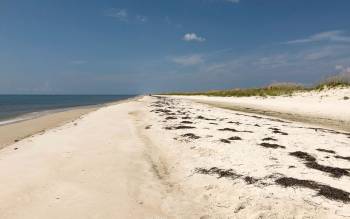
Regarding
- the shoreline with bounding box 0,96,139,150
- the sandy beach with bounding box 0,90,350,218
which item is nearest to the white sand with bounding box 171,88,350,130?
the sandy beach with bounding box 0,90,350,218

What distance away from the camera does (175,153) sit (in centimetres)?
1272

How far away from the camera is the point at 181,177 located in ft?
32.2

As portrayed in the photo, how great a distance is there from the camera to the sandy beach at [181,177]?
7.27m

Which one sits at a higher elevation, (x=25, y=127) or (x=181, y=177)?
(x=181, y=177)

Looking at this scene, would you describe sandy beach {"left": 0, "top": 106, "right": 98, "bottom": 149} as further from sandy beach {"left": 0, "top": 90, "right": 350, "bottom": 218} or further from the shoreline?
sandy beach {"left": 0, "top": 90, "right": 350, "bottom": 218}

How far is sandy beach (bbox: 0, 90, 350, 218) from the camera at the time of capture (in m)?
7.27

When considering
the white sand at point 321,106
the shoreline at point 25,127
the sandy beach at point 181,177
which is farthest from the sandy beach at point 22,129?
the white sand at point 321,106

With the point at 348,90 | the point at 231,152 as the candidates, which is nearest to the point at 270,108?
the point at 348,90

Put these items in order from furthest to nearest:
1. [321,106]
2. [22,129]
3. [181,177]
→ 1. [321,106]
2. [22,129]
3. [181,177]

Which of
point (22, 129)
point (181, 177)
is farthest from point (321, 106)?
point (181, 177)

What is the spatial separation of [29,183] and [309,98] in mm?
34123

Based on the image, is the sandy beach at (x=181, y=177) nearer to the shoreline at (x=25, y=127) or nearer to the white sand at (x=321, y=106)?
the shoreline at (x=25, y=127)

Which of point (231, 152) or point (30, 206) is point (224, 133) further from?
point (30, 206)

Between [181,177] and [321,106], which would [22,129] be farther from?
[321,106]
